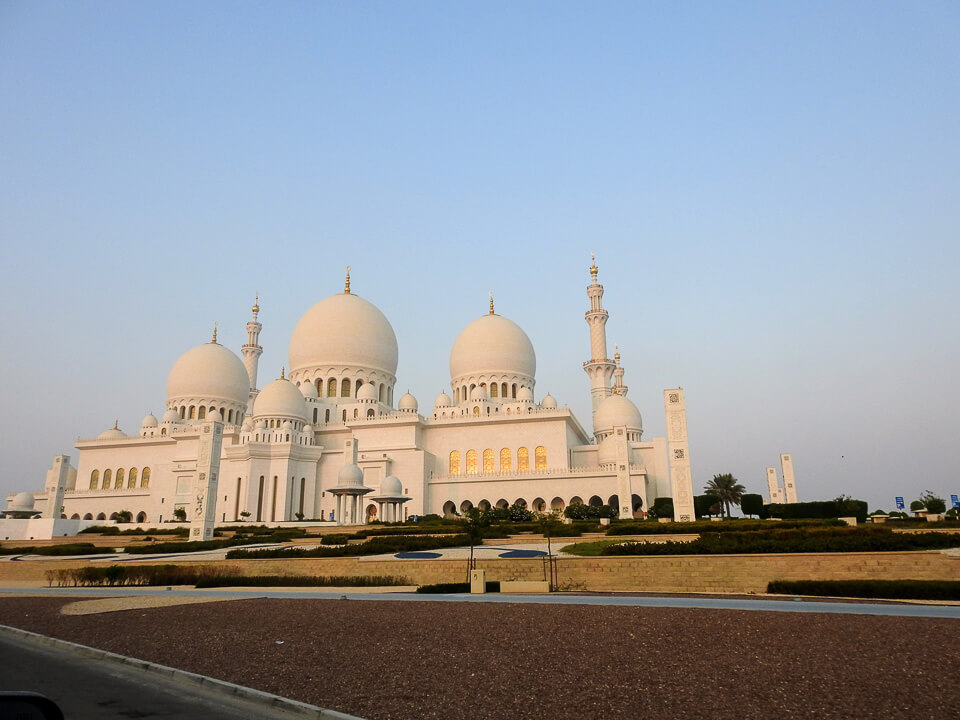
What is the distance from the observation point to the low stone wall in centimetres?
1536

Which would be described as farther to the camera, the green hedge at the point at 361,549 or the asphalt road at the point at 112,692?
the green hedge at the point at 361,549

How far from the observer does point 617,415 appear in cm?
5456

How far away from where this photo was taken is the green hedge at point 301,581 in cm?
1839

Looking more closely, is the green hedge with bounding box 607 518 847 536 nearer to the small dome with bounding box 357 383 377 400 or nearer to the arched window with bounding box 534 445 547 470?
the arched window with bounding box 534 445 547 470

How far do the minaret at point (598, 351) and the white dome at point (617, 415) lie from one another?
2.38 metres

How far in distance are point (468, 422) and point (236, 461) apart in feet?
Result: 59.6

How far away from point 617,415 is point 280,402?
27.3 metres

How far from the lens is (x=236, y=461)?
50.9 meters

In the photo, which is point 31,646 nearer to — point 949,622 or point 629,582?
point 629,582

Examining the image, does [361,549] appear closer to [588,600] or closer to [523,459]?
[588,600]

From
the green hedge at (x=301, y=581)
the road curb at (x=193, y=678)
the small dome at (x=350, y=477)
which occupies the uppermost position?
the small dome at (x=350, y=477)

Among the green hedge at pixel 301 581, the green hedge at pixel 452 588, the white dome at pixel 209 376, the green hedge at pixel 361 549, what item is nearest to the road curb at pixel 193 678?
the green hedge at pixel 452 588

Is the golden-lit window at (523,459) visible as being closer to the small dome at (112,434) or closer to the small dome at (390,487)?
the small dome at (390,487)

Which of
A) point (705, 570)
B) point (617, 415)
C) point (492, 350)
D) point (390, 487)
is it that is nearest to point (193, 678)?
point (705, 570)
